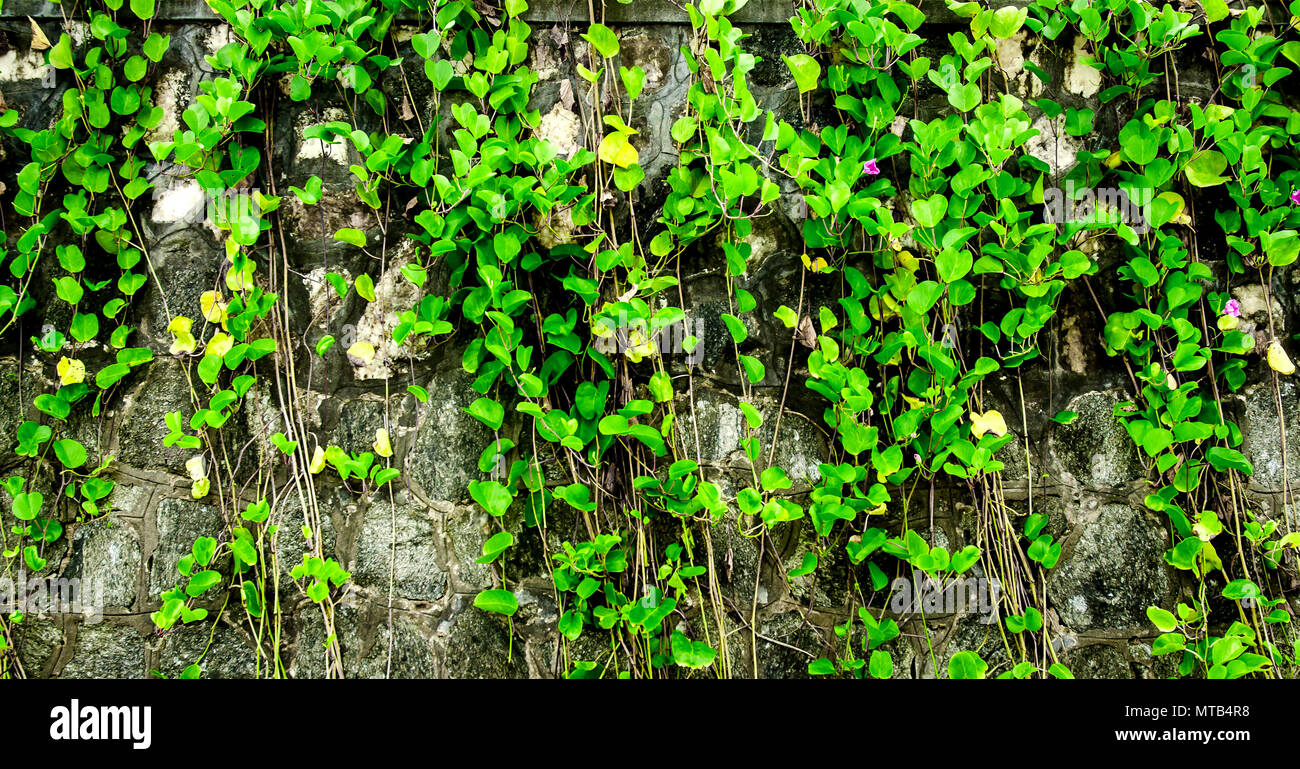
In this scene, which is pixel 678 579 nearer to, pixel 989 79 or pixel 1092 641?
pixel 1092 641

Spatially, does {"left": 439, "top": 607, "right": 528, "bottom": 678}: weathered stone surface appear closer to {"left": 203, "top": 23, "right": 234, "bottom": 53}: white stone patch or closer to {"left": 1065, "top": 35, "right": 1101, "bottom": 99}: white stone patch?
{"left": 203, "top": 23, "right": 234, "bottom": 53}: white stone patch

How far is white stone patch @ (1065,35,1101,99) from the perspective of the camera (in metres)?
1.65

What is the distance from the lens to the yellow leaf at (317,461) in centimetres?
155

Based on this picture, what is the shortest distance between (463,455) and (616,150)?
72 cm

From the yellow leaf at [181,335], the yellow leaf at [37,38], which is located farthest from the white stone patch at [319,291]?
the yellow leaf at [37,38]

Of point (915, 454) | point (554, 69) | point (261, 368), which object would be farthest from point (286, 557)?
point (915, 454)

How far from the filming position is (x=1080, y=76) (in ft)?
5.43

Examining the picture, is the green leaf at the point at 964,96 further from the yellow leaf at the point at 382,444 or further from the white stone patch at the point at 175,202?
the white stone patch at the point at 175,202

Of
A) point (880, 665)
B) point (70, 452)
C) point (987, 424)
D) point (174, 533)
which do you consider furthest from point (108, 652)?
point (987, 424)

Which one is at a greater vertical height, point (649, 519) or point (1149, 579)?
point (649, 519)

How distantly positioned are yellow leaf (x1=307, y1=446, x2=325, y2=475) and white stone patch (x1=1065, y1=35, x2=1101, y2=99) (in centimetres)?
184

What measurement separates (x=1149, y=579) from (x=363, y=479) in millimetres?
1743

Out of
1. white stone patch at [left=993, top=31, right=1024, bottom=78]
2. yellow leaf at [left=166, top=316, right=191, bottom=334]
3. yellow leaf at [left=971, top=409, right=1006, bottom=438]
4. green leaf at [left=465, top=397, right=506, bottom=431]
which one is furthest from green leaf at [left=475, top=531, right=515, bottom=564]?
white stone patch at [left=993, top=31, right=1024, bottom=78]

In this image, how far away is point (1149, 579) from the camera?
1.63 m
